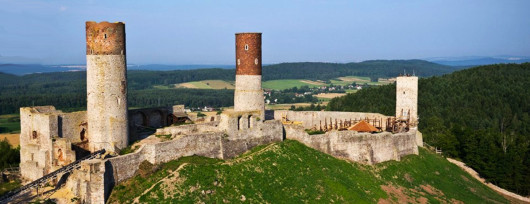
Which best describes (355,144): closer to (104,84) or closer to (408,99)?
(408,99)

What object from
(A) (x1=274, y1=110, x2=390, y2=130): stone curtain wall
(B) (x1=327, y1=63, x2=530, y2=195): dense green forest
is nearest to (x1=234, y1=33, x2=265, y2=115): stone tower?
(A) (x1=274, y1=110, x2=390, y2=130): stone curtain wall

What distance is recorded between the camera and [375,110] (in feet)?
246

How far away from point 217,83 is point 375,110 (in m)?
113

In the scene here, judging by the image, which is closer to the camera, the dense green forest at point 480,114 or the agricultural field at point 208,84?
the dense green forest at point 480,114

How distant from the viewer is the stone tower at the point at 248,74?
36688mm

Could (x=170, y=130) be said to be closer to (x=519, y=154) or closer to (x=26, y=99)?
(x=519, y=154)

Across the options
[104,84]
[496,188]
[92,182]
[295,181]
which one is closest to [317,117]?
[496,188]

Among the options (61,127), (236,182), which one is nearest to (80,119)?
(61,127)

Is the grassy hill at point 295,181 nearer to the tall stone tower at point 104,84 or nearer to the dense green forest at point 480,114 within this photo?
the tall stone tower at point 104,84

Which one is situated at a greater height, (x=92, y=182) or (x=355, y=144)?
(x=92, y=182)

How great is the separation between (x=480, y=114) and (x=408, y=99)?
39033 millimetres

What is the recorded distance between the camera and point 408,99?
47.1 meters

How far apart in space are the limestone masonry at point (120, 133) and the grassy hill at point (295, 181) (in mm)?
914

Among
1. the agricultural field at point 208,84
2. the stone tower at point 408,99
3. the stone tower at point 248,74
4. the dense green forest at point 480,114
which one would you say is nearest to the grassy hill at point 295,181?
the stone tower at point 248,74
